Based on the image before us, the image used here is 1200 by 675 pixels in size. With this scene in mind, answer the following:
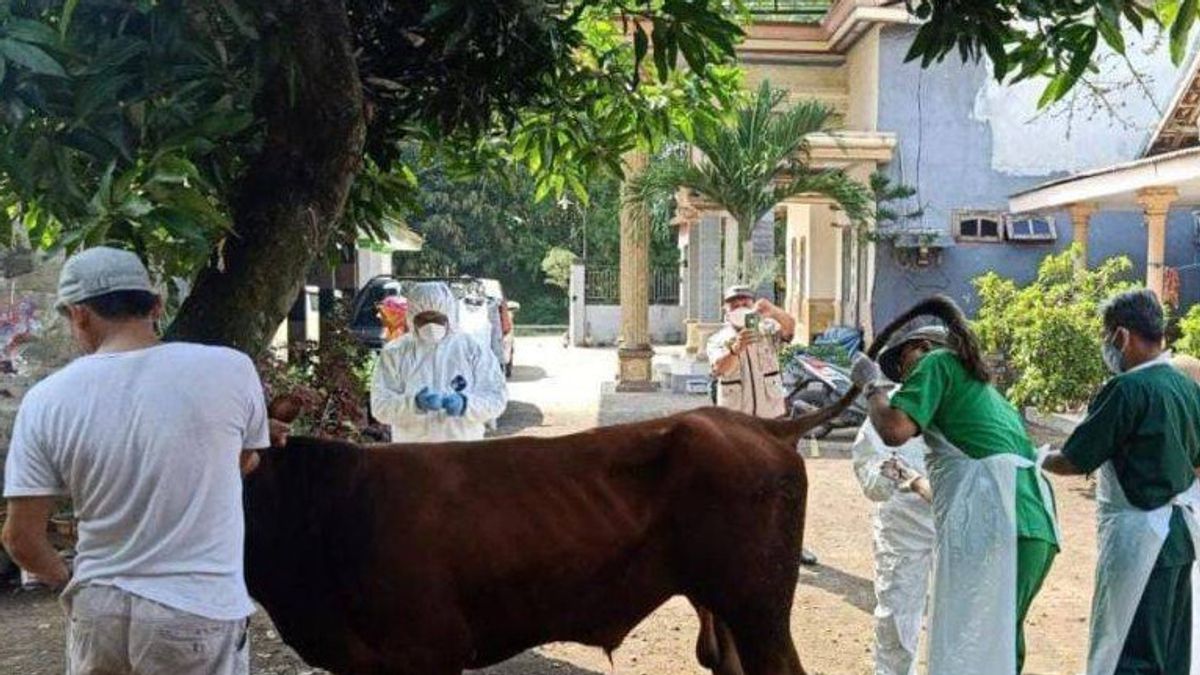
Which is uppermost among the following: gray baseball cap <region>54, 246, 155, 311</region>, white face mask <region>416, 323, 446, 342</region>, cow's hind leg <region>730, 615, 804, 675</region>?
gray baseball cap <region>54, 246, 155, 311</region>

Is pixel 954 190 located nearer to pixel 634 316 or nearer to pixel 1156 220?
pixel 1156 220

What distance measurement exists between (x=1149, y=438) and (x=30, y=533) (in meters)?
3.57

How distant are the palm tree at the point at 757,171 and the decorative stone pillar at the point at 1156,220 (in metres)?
3.47

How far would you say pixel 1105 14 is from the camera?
318 centimetres

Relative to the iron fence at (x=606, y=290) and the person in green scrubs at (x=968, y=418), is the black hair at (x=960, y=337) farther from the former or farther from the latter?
the iron fence at (x=606, y=290)

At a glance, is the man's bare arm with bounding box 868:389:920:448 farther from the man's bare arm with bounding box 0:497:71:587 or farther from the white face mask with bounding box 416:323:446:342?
the white face mask with bounding box 416:323:446:342

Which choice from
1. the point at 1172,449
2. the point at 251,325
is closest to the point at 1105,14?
the point at 1172,449

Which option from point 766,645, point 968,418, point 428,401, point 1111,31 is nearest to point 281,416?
point 766,645

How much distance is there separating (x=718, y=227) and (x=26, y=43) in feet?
61.6

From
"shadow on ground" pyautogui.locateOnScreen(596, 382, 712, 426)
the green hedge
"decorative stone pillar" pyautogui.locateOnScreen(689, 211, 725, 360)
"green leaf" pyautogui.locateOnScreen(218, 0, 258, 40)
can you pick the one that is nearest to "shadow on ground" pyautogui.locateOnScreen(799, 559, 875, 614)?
the green hedge

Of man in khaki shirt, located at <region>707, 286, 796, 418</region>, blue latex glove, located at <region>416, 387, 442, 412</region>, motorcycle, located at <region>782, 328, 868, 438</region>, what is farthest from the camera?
motorcycle, located at <region>782, 328, 868, 438</region>

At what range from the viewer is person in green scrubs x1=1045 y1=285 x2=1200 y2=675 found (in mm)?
3984

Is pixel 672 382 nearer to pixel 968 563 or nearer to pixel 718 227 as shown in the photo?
pixel 718 227

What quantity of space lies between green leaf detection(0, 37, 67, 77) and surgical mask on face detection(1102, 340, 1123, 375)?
3.59 metres
